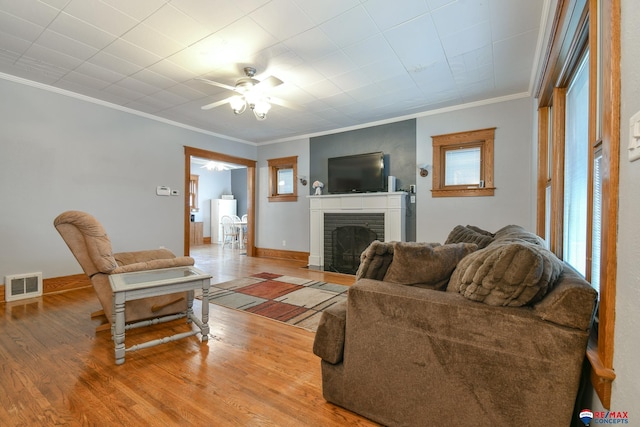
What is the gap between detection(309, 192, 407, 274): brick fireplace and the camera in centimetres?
471

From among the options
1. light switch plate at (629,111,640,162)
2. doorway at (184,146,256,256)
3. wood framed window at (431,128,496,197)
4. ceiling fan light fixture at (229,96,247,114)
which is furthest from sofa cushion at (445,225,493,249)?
doorway at (184,146,256,256)

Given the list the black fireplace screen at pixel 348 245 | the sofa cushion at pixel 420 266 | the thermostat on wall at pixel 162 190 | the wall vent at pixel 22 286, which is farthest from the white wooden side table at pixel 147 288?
the black fireplace screen at pixel 348 245

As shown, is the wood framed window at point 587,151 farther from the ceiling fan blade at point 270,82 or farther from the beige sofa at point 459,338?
the ceiling fan blade at point 270,82

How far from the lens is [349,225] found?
520cm

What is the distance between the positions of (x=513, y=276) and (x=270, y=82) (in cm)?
281

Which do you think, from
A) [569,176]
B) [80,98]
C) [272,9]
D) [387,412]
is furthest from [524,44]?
[80,98]

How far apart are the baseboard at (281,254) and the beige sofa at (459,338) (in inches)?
178

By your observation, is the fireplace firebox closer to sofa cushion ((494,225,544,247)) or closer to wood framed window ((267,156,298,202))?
wood framed window ((267,156,298,202))

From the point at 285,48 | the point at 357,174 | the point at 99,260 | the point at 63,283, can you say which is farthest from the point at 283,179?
the point at 99,260

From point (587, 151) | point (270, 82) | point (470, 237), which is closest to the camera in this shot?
point (587, 151)

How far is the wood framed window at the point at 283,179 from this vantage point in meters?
6.30

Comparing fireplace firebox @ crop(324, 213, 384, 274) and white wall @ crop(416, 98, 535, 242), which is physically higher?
white wall @ crop(416, 98, 535, 242)

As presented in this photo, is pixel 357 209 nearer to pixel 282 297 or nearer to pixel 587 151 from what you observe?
pixel 282 297

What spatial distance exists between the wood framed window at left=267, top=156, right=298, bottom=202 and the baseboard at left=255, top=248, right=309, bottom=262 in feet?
3.84
